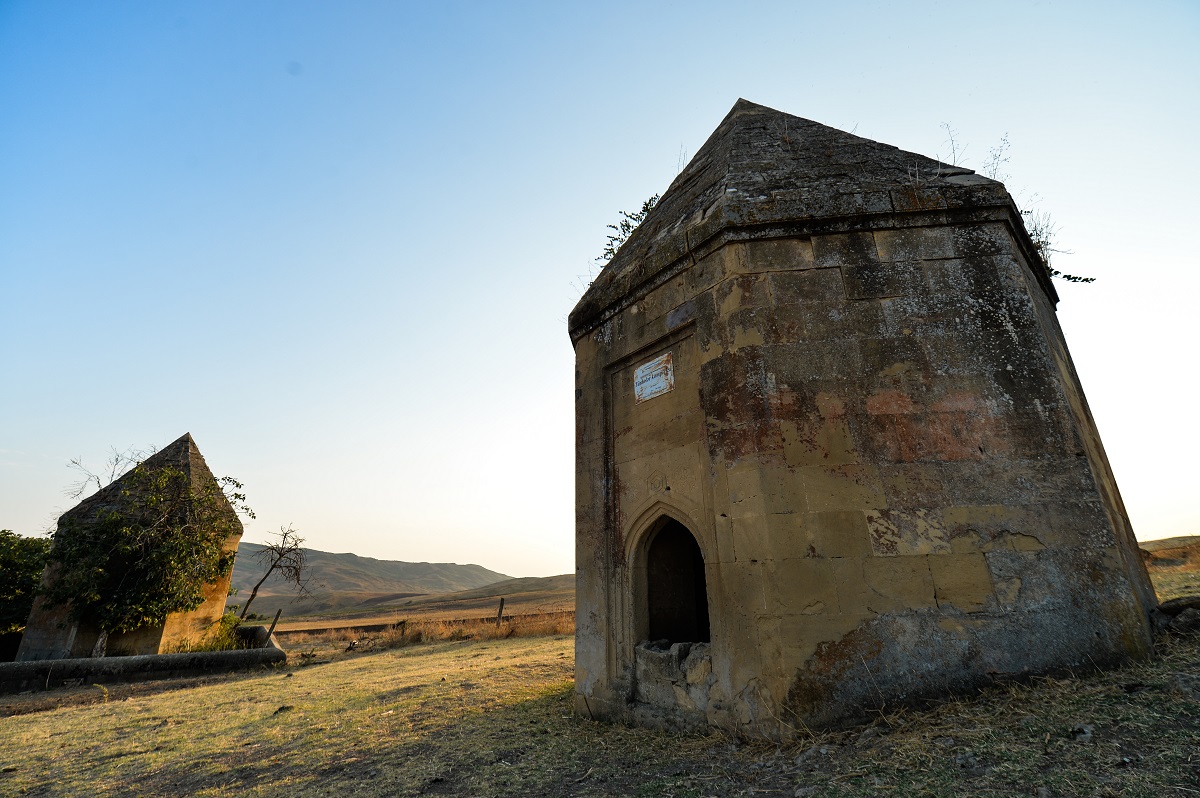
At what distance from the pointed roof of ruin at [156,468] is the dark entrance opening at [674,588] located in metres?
12.4

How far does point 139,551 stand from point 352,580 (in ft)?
319

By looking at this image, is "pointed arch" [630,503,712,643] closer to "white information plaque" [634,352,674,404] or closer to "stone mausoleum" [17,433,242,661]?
"white information plaque" [634,352,674,404]

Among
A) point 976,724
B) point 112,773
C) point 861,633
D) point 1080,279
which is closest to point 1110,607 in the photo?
point 976,724

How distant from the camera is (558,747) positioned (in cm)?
461

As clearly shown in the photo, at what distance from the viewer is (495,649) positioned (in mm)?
13023

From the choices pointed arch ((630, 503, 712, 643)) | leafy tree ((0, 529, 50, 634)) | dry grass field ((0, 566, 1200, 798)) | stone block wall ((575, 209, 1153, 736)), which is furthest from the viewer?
leafy tree ((0, 529, 50, 634))

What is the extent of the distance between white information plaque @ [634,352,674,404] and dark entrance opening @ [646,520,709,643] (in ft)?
4.39

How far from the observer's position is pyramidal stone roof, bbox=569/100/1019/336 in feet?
16.1

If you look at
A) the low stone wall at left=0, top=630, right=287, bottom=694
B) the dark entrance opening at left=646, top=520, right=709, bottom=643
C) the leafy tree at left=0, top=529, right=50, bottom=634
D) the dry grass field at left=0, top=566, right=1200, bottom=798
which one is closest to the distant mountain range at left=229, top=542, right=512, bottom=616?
Result: the leafy tree at left=0, top=529, right=50, bottom=634

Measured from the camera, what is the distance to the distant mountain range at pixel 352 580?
2734 inches

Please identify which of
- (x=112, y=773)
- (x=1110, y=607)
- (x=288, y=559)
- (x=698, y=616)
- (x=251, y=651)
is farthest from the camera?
(x=288, y=559)

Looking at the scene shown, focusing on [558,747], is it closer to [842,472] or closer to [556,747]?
[556,747]

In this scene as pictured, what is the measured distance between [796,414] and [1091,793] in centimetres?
266

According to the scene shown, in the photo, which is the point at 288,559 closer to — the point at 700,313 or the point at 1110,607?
the point at 700,313
